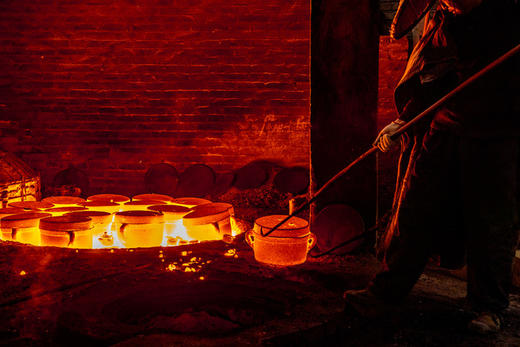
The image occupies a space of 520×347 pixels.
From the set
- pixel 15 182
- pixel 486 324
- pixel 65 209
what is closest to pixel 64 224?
pixel 65 209

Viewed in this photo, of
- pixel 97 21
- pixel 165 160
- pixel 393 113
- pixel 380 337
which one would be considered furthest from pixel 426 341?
pixel 97 21

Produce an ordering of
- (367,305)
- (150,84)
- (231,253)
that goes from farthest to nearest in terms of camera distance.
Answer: (150,84), (231,253), (367,305)

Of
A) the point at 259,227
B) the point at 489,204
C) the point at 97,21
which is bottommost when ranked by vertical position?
the point at 259,227

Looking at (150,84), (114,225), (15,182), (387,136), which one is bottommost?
(114,225)

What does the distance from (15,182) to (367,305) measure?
4863 mm

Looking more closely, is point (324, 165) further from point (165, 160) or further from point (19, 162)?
point (19, 162)

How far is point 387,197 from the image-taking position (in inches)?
270

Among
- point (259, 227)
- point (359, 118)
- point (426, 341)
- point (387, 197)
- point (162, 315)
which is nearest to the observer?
point (426, 341)

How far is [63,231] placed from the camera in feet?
14.3

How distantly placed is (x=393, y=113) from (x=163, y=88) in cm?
364

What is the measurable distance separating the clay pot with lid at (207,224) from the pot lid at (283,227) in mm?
857

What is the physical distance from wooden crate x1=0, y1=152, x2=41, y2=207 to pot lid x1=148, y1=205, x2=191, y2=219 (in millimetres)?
1889

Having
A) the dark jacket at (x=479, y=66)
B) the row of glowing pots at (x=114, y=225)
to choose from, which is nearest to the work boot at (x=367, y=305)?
the dark jacket at (x=479, y=66)

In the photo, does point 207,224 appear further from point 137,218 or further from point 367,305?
point 367,305
